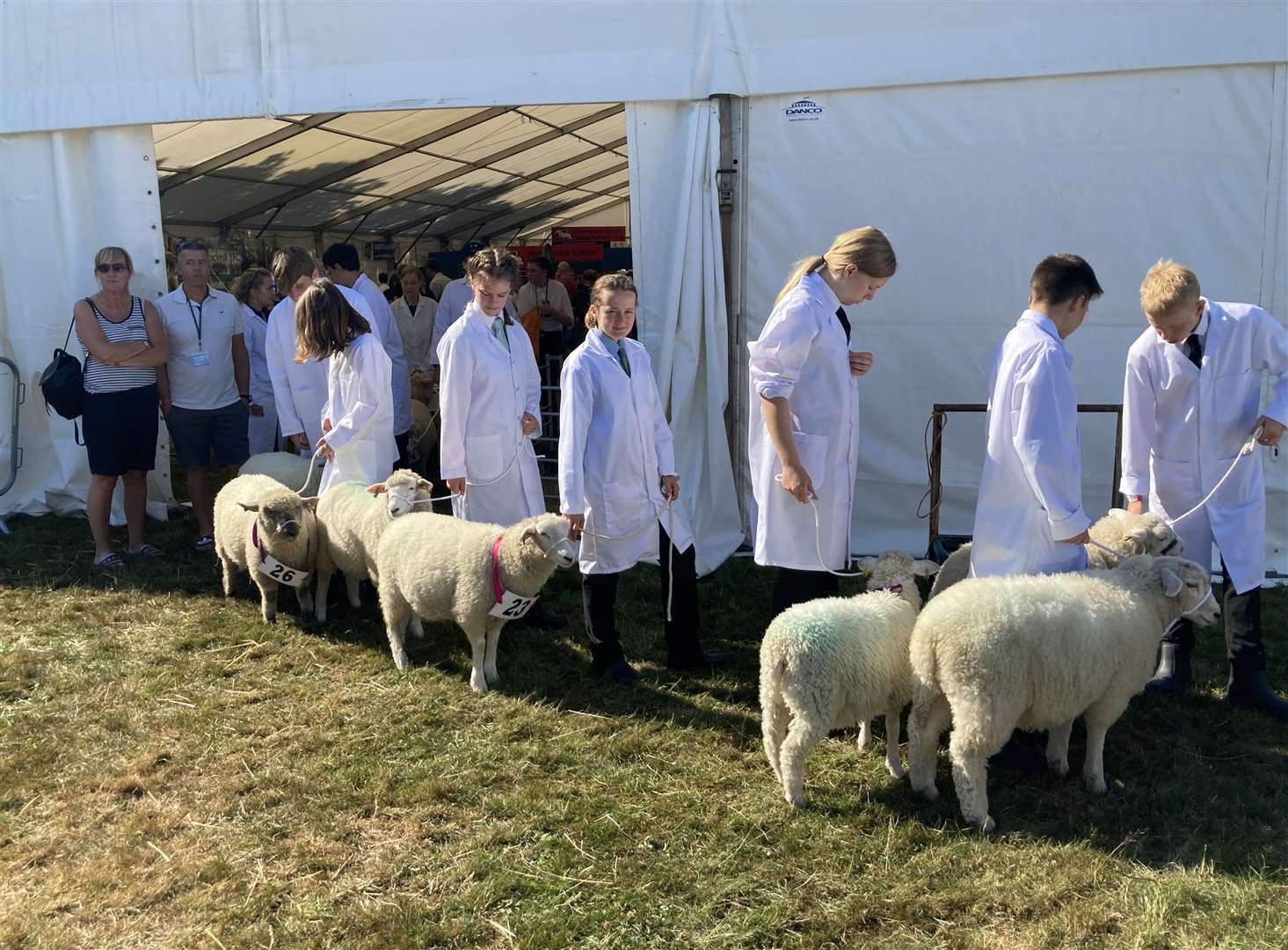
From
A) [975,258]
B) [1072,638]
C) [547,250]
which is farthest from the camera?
[547,250]

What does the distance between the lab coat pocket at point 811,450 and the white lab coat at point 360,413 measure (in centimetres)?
238

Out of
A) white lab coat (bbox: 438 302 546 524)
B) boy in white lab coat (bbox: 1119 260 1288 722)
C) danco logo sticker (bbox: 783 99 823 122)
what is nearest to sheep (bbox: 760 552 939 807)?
boy in white lab coat (bbox: 1119 260 1288 722)

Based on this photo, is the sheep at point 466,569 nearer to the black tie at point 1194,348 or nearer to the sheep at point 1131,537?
the sheep at point 1131,537

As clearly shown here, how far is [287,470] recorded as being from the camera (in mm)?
6090

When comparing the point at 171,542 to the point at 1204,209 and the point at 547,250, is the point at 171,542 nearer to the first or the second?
the point at 1204,209

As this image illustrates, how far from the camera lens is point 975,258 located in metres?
5.86

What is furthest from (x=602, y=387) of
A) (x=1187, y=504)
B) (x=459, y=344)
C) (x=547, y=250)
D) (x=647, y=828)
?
(x=547, y=250)

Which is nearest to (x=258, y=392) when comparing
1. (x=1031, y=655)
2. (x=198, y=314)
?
(x=198, y=314)

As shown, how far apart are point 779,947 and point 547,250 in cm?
1380

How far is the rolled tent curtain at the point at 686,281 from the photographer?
5.89 m

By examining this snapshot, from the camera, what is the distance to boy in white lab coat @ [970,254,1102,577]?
320 centimetres

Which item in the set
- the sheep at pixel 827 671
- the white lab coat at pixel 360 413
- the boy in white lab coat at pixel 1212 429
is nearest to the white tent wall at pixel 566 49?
the white lab coat at pixel 360 413

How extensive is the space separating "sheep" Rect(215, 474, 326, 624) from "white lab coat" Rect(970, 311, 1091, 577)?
3488 millimetres

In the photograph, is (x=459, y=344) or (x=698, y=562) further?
(x=698, y=562)
